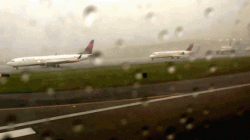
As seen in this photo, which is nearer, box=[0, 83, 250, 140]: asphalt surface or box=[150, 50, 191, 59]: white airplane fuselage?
box=[0, 83, 250, 140]: asphalt surface

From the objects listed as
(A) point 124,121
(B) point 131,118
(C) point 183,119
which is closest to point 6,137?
(A) point 124,121

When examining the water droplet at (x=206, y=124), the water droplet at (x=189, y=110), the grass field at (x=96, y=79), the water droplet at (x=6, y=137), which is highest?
the grass field at (x=96, y=79)

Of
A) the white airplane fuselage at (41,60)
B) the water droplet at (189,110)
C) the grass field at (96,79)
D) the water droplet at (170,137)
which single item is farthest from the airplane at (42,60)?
the water droplet at (170,137)

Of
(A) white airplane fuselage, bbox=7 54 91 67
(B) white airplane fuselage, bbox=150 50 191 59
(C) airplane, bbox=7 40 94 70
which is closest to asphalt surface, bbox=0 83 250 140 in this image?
(C) airplane, bbox=7 40 94 70

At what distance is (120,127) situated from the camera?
7.09 metres

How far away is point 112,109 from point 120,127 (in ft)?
8.50

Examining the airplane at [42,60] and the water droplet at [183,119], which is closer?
the water droplet at [183,119]

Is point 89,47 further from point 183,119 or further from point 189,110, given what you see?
point 183,119

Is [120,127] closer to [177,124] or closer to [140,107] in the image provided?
Answer: [177,124]

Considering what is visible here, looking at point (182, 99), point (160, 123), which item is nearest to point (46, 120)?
point (160, 123)

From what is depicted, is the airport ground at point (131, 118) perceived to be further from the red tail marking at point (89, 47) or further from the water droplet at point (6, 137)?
the red tail marking at point (89, 47)

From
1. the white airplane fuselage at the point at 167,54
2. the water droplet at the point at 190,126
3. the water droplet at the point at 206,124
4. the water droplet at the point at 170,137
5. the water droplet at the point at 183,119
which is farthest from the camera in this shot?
the white airplane fuselage at the point at 167,54

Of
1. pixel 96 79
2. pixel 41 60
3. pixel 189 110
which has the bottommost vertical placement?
pixel 189 110

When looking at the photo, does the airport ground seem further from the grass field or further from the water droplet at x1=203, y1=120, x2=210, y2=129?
the grass field
